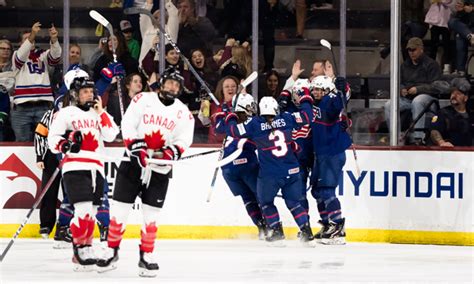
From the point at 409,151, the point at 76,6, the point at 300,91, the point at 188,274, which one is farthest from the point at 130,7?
the point at 188,274

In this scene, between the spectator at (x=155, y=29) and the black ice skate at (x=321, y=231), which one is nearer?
the black ice skate at (x=321, y=231)

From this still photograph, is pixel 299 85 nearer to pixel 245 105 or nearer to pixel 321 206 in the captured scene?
pixel 245 105

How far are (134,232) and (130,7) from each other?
1.99 m

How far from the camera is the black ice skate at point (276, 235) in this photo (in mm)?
11578

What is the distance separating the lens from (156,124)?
9.43 meters

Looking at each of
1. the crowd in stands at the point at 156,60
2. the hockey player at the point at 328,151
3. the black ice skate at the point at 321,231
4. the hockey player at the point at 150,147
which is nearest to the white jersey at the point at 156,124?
the hockey player at the point at 150,147

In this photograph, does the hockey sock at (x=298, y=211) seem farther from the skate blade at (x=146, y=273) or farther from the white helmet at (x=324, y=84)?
the skate blade at (x=146, y=273)

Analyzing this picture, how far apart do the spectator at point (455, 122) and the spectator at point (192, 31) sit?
6.76 ft

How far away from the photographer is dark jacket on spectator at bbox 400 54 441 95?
1214cm

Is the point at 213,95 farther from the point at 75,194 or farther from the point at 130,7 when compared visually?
the point at 75,194

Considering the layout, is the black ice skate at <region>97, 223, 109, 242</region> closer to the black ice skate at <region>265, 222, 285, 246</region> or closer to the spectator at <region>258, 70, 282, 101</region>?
the black ice skate at <region>265, 222, 285, 246</region>

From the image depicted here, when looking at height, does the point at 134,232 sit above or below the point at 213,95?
below

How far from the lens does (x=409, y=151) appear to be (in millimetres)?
11906

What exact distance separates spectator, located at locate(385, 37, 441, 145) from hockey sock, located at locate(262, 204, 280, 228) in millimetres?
1316
